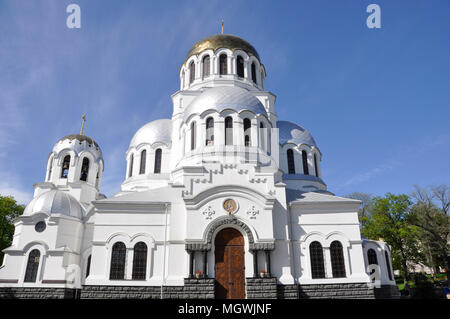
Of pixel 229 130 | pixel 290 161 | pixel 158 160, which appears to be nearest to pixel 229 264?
pixel 229 130

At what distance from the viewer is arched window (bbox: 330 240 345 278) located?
13.8 metres

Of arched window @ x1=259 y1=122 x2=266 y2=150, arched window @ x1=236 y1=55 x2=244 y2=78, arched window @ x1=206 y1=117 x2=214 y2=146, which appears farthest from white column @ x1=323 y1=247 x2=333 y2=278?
arched window @ x1=236 y1=55 x2=244 y2=78

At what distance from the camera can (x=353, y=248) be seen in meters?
14.0

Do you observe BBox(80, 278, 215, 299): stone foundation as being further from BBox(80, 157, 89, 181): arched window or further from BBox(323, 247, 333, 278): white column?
BBox(80, 157, 89, 181): arched window

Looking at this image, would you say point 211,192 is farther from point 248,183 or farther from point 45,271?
point 45,271

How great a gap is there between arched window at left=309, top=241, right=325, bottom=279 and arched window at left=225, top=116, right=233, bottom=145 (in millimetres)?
6078

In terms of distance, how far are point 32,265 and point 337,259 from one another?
592 inches

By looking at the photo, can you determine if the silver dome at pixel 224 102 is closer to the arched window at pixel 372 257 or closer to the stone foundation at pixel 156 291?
the stone foundation at pixel 156 291

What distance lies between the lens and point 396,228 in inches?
1030

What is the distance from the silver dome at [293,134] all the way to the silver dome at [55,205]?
12905mm

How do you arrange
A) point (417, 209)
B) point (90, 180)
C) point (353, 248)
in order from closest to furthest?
point (353, 248) < point (90, 180) < point (417, 209)

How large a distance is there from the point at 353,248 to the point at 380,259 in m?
5.62

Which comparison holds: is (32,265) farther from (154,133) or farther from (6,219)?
(6,219)

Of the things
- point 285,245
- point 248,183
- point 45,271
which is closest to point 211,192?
point 248,183
